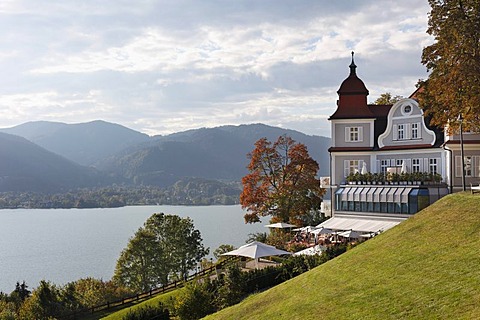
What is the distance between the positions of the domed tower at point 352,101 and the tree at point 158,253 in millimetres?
18180

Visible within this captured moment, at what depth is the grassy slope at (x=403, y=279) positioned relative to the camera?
41.4 feet

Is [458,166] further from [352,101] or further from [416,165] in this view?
[352,101]

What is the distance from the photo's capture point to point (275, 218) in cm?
4419

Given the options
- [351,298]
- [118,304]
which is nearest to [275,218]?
[118,304]

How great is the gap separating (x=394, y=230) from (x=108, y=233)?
103 m

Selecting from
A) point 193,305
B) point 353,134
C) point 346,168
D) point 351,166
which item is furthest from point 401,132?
point 193,305

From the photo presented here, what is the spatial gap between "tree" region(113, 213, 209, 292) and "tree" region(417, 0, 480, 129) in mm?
30297

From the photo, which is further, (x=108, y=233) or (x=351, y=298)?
(x=108, y=233)

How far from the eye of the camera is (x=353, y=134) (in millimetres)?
40312

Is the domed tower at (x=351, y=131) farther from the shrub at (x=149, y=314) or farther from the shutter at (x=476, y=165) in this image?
the shrub at (x=149, y=314)

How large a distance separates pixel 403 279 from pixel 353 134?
85.5 ft

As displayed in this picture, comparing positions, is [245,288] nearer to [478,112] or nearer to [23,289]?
[478,112]

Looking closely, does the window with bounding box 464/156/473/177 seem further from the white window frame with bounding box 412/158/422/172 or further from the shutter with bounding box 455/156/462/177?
the white window frame with bounding box 412/158/422/172

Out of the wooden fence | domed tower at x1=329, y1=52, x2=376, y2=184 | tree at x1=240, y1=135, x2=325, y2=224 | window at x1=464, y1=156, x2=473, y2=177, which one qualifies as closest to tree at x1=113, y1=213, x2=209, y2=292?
tree at x1=240, y1=135, x2=325, y2=224
